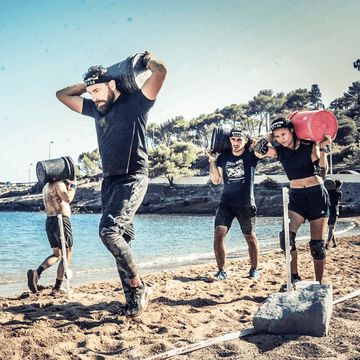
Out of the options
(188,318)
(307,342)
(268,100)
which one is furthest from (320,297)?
(268,100)

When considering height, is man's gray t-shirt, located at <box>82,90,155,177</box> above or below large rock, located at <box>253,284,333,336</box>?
above

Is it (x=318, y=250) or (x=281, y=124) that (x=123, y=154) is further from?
(x=318, y=250)

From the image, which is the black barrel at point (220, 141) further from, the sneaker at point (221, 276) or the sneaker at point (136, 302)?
the sneaker at point (136, 302)

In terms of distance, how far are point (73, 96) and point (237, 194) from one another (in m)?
2.45

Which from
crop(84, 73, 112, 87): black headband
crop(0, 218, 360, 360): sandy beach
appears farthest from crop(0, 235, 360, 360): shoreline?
crop(84, 73, 112, 87): black headband

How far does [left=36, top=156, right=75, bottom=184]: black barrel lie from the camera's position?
4547 millimetres

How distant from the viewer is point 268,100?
71.4m

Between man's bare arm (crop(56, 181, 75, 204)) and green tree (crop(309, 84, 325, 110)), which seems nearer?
man's bare arm (crop(56, 181, 75, 204))

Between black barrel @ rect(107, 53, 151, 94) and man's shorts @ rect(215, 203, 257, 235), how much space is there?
229 centimetres

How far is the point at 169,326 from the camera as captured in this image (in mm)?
2932

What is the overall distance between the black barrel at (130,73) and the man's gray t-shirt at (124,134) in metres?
0.07

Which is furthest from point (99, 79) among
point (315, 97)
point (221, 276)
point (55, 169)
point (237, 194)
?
point (315, 97)

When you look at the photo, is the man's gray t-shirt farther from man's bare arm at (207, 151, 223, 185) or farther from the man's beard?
man's bare arm at (207, 151, 223, 185)

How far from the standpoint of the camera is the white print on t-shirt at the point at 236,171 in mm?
4808
